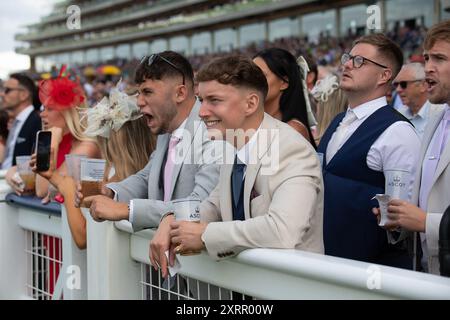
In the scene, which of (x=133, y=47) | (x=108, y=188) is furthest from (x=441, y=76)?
(x=133, y=47)

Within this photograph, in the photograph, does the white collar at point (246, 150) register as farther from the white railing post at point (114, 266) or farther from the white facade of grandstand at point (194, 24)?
the white facade of grandstand at point (194, 24)

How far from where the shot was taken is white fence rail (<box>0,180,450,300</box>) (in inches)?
64.9

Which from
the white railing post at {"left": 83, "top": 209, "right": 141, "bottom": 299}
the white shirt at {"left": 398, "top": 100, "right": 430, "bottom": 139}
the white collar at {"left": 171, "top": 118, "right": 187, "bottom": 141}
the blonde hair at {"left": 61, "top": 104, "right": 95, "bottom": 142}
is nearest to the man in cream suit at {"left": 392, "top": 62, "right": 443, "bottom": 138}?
the white shirt at {"left": 398, "top": 100, "right": 430, "bottom": 139}

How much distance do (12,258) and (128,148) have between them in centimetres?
107

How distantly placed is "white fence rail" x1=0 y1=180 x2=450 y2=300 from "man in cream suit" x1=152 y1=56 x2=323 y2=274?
91 mm

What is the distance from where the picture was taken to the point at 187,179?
2.91 meters

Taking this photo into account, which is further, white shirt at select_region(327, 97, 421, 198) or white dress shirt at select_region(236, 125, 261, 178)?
white shirt at select_region(327, 97, 421, 198)

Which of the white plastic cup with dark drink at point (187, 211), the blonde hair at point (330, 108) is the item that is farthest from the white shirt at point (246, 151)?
the blonde hair at point (330, 108)

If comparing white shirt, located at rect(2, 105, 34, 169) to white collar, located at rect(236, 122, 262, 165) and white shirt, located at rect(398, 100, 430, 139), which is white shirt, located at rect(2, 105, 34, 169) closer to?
white shirt, located at rect(398, 100, 430, 139)

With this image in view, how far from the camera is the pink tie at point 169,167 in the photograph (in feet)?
9.73

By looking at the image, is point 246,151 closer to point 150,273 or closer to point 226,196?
point 226,196

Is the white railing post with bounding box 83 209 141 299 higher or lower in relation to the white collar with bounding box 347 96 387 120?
lower

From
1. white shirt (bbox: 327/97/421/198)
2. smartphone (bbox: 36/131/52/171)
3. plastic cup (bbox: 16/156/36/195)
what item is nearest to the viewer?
white shirt (bbox: 327/97/421/198)

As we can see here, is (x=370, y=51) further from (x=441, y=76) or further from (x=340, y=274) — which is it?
(x=340, y=274)
